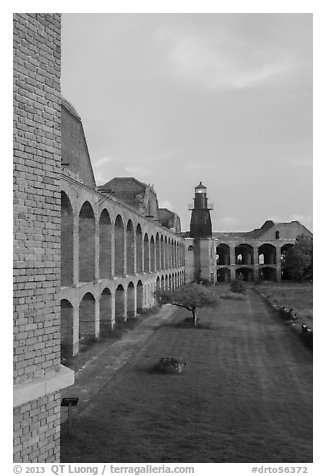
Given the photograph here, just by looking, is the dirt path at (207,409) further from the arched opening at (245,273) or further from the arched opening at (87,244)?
the arched opening at (245,273)

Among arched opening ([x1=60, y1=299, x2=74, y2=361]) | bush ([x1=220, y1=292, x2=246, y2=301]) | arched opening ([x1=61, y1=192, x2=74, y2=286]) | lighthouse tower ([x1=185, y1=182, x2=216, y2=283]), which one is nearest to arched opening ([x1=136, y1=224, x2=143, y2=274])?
bush ([x1=220, y1=292, x2=246, y2=301])

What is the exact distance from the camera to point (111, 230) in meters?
19.8

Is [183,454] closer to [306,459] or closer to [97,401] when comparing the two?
[306,459]

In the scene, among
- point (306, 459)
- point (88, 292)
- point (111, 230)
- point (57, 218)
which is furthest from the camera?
point (111, 230)

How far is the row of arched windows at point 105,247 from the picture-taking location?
591 inches

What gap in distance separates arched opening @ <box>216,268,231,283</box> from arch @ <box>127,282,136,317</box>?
31.4m

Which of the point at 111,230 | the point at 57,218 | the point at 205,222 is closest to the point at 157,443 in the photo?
the point at 57,218

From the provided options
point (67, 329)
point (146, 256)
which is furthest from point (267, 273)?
point (67, 329)

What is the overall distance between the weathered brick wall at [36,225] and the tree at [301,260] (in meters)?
39.3

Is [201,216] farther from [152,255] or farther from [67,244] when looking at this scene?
[67,244]

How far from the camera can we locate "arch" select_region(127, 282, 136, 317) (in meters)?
23.8

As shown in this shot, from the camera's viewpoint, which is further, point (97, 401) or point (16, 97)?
point (97, 401)

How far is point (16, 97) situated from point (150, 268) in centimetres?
2654

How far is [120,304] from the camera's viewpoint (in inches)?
864
